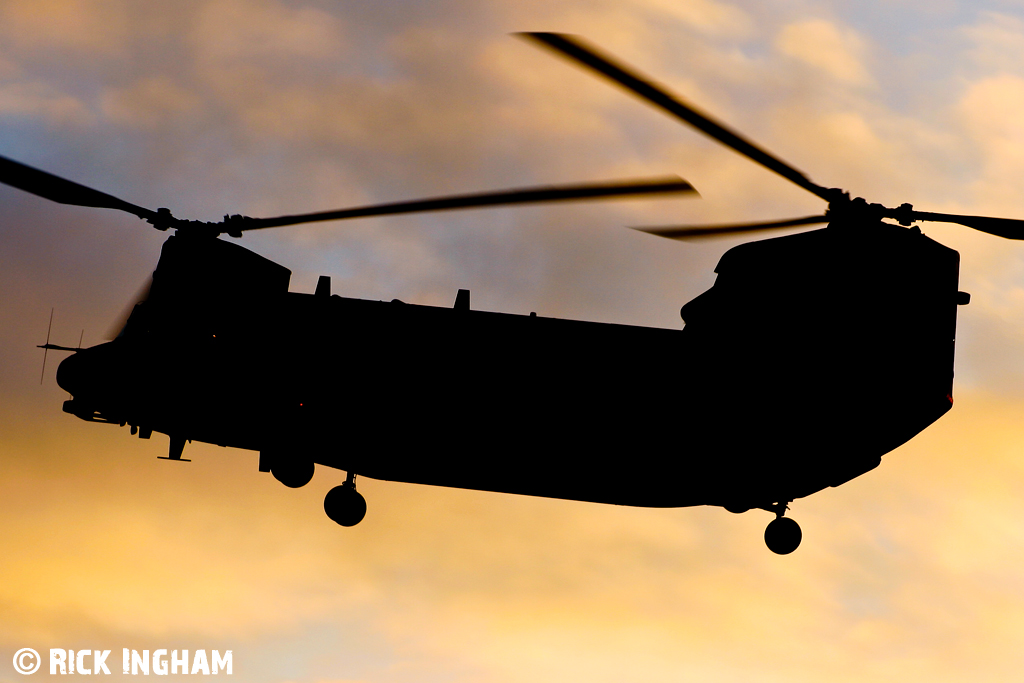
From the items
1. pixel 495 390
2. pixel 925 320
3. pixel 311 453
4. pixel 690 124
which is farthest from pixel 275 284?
pixel 925 320

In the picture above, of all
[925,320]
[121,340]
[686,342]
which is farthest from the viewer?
[121,340]

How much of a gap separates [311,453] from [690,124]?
904 cm

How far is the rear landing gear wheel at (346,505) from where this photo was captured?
17375 millimetres

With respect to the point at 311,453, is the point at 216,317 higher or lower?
higher

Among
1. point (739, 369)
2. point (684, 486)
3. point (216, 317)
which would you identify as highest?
point (216, 317)

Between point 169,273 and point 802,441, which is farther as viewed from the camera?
point 169,273

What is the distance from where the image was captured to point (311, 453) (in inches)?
678

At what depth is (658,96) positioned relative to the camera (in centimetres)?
1130

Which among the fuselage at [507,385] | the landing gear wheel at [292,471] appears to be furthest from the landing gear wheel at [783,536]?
the landing gear wheel at [292,471]

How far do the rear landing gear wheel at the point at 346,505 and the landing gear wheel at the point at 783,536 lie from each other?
23.9 feet

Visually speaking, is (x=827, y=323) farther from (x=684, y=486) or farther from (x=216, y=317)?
(x=216, y=317)

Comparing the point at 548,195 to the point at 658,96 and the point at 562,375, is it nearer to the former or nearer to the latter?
the point at 658,96

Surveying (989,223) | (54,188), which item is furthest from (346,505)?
(989,223)

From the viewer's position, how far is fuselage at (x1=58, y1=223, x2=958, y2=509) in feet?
50.8
